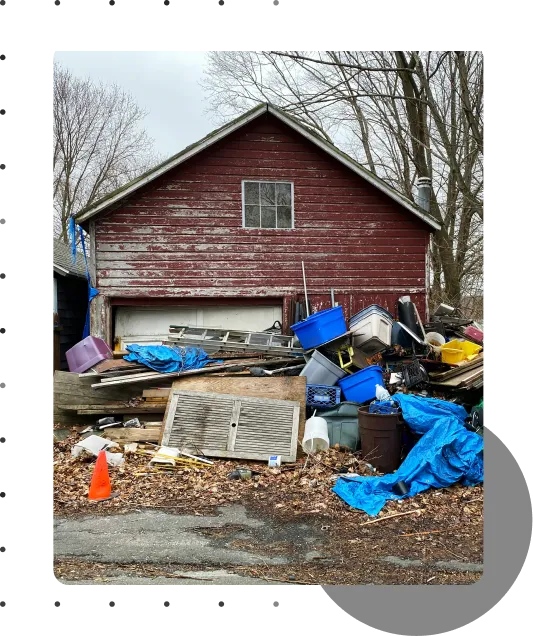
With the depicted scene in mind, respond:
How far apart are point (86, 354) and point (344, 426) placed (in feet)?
16.9

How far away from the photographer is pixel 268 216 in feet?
39.3

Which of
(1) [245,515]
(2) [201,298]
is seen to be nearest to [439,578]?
(1) [245,515]

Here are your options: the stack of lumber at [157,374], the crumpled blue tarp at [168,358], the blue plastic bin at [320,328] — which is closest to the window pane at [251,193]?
the blue plastic bin at [320,328]

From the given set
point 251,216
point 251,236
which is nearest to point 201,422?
point 251,236

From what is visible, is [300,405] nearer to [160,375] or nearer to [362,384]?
[362,384]

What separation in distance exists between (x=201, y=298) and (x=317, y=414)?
446 cm

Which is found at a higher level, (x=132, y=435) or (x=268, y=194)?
(x=268, y=194)

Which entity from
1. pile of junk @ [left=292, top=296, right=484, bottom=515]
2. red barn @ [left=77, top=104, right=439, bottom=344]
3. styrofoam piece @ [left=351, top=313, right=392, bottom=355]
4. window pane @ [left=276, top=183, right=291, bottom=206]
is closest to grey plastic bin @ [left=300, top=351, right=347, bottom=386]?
pile of junk @ [left=292, top=296, right=484, bottom=515]

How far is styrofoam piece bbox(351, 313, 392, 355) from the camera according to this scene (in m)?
10.4

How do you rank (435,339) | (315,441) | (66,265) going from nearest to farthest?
(315,441) → (435,339) → (66,265)

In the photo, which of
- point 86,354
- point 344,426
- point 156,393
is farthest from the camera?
point 86,354

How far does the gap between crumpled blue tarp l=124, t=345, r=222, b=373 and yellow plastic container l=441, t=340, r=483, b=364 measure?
447cm

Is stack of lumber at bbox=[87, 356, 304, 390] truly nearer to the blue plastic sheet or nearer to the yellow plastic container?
the blue plastic sheet

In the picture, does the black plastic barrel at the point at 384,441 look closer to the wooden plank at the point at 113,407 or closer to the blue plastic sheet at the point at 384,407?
the blue plastic sheet at the point at 384,407
